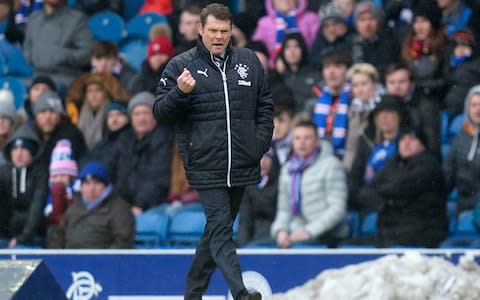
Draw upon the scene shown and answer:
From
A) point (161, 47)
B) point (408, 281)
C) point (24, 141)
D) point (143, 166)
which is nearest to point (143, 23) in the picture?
point (161, 47)

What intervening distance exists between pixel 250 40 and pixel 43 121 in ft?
7.44

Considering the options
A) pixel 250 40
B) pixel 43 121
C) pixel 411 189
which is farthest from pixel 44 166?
pixel 411 189

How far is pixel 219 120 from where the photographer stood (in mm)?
9148

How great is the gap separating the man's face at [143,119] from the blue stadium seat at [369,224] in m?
2.30

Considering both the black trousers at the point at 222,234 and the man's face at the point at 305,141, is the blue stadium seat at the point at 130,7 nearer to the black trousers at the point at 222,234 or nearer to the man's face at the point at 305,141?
the man's face at the point at 305,141

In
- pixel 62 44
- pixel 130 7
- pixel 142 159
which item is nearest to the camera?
pixel 142 159

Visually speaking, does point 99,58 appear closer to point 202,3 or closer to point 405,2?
point 202,3

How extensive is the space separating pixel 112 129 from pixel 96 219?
1579 mm

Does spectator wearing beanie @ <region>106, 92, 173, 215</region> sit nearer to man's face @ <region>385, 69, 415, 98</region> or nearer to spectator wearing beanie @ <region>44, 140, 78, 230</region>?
spectator wearing beanie @ <region>44, 140, 78, 230</region>

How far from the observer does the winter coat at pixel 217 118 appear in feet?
30.0

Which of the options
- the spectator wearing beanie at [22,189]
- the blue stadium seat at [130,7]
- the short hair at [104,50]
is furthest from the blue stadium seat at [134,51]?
the spectator wearing beanie at [22,189]

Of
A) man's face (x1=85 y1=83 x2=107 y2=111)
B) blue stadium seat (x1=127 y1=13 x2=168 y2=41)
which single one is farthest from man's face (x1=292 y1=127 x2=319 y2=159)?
blue stadium seat (x1=127 y1=13 x2=168 y2=41)

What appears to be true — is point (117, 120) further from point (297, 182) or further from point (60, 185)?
point (297, 182)

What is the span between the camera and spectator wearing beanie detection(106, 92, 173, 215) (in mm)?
13453
